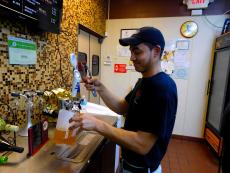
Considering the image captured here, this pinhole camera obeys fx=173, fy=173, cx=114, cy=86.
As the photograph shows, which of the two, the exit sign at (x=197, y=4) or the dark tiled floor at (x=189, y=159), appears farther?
the exit sign at (x=197, y=4)

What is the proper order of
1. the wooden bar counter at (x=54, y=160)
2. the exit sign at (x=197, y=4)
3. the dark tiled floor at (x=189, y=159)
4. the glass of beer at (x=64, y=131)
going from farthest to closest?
1. the exit sign at (x=197, y=4)
2. the dark tiled floor at (x=189, y=159)
3. the glass of beer at (x=64, y=131)
4. the wooden bar counter at (x=54, y=160)

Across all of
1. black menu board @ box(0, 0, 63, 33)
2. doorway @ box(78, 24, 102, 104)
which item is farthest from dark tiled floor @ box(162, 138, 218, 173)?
black menu board @ box(0, 0, 63, 33)

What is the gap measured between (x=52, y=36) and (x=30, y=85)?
0.51m

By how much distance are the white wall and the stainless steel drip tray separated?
7.72 feet

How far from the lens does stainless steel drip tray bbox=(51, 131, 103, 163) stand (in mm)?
893

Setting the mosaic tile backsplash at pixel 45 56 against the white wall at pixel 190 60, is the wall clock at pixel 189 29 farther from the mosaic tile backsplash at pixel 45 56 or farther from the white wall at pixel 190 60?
the mosaic tile backsplash at pixel 45 56

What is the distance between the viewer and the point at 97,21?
9.23 ft

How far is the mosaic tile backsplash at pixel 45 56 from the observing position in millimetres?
1072

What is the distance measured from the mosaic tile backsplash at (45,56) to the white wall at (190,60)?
913mm

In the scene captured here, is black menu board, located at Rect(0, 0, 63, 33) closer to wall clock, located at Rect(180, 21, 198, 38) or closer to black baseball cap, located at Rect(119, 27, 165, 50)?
black baseball cap, located at Rect(119, 27, 165, 50)

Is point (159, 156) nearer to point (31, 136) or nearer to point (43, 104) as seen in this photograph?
point (31, 136)

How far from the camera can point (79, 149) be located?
3.26 ft

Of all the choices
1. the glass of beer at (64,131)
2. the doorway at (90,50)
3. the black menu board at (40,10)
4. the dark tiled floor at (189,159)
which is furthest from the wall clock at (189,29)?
the glass of beer at (64,131)

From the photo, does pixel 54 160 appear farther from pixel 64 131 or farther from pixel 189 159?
pixel 189 159
